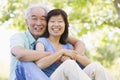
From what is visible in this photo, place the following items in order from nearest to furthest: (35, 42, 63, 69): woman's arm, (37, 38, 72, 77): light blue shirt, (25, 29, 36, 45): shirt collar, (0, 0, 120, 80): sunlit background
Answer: (35, 42, 63, 69): woman's arm → (37, 38, 72, 77): light blue shirt → (25, 29, 36, 45): shirt collar → (0, 0, 120, 80): sunlit background

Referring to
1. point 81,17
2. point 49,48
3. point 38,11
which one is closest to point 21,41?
point 49,48

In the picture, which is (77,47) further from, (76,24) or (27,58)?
(76,24)

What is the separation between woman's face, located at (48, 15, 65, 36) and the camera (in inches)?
157

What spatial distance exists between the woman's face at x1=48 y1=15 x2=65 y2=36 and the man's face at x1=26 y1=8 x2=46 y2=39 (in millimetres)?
158

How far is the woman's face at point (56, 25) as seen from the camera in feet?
13.1

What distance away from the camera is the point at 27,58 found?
12.6ft

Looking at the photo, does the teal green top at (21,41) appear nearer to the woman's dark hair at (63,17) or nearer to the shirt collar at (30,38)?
the shirt collar at (30,38)

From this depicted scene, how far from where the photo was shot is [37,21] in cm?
417

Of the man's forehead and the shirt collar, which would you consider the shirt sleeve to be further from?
the man's forehead

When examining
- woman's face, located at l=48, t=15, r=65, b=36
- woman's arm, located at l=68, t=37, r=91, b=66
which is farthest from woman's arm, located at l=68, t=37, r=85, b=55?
woman's face, located at l=48, t=15, r=65, b=36

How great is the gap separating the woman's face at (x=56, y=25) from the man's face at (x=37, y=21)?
158mm

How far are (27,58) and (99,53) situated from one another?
21.1 m

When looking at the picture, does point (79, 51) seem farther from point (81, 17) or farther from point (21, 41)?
point (81, 17)

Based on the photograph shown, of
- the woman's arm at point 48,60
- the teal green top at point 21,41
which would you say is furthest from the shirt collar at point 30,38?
the woman's arm at point 48,60
